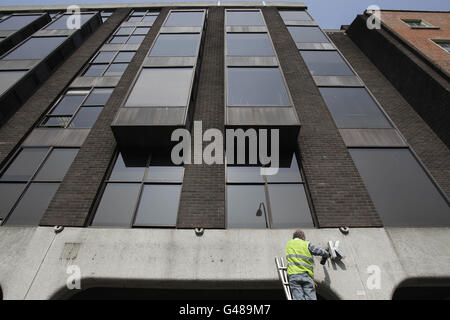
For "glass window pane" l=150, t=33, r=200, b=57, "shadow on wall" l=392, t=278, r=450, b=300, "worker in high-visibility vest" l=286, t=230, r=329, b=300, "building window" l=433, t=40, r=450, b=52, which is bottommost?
"shadow on wall" l=392, t=278, r=450, b=300

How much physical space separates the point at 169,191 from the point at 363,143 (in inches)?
261

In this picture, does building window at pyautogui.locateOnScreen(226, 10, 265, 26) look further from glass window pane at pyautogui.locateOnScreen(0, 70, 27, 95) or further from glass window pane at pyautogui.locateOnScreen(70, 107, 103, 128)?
glass window pane at pyautogui.locateOnScreen(0, 70, 27, 95)

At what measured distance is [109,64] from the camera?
493 inches

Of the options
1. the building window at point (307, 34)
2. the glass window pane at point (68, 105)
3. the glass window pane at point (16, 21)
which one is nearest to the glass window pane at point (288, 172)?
the glass window pane at point (68, 105)

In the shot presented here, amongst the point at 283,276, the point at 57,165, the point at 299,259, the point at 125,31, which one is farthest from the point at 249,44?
the point at 283,276

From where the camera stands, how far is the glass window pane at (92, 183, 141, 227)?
20.4 ft

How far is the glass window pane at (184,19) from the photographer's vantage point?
13.3 m

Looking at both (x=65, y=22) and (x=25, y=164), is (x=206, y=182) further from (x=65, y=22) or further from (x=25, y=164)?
(x=65, y=22)

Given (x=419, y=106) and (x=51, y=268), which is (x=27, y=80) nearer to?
(x=51, y=268)

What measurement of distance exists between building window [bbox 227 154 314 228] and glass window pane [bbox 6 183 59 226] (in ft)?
18.0

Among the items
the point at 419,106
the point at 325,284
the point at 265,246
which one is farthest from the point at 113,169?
the point at 419,106

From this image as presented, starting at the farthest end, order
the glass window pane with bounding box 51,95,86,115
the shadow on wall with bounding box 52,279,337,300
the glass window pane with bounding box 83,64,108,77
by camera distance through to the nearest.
A: the glass window pane with bounding box 83,64,108,77, the glass window pane with bounding box 51,95,86,115, the shadow on wall with bounding box 52,279,337,300

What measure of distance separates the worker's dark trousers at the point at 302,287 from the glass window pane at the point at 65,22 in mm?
18978

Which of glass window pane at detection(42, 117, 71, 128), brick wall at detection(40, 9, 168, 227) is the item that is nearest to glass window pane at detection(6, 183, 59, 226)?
brick wall at detection(40, 9, 168, 227)
